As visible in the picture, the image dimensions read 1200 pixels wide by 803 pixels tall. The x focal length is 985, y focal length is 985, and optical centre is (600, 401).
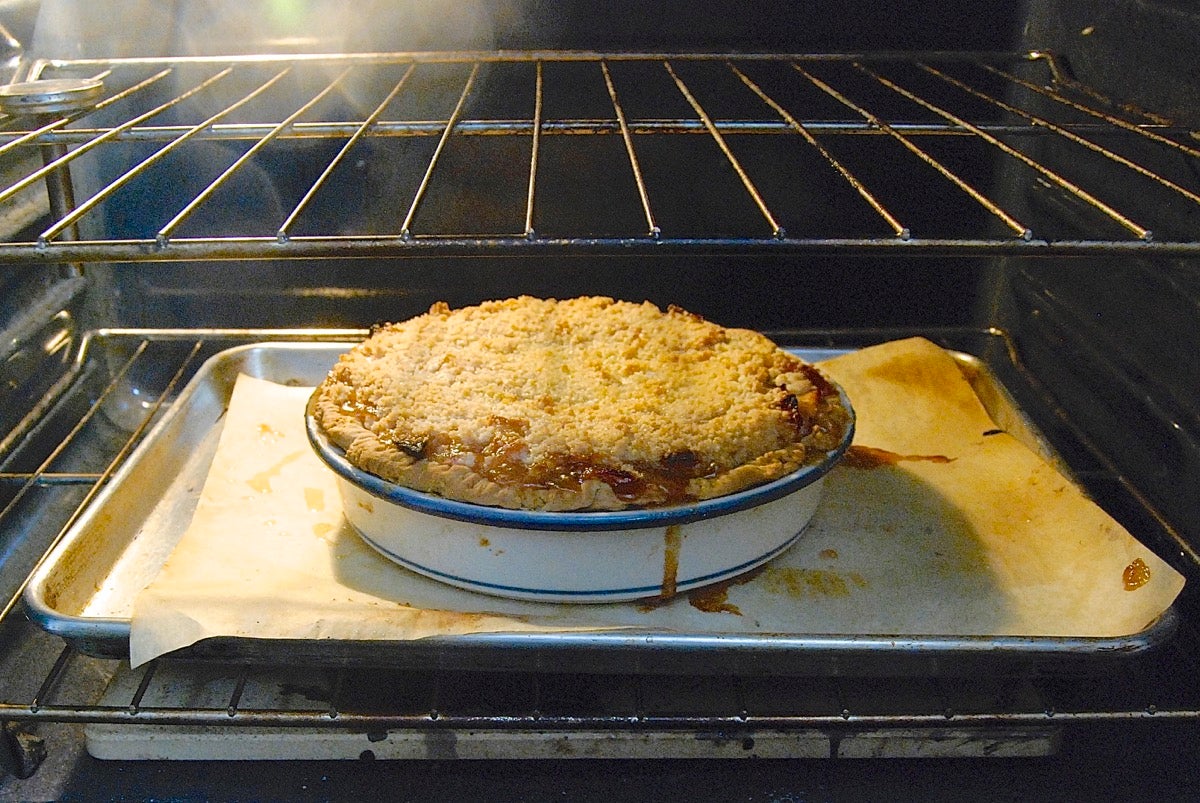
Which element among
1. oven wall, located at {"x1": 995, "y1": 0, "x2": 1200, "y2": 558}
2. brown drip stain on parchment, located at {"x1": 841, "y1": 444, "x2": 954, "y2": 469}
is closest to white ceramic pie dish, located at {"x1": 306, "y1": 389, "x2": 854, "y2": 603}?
brown drip stain on parchment, located at {"x1": 841, "y1": 444, "x2": 954, "y2": 469}

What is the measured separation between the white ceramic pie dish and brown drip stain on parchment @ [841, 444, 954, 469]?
263 mm

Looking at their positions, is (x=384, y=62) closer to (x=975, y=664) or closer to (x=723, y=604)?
(x=723, y=604)

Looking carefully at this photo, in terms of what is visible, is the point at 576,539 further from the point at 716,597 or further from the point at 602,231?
the point at 602,231

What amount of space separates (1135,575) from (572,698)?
646 mm

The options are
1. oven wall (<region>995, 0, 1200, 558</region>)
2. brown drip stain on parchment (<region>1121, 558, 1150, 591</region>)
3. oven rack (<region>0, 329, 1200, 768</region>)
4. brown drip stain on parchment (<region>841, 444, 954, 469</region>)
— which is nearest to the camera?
oven rack (<region>0, 329, 1200, 768</region>)

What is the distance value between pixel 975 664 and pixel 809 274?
0.86 meters

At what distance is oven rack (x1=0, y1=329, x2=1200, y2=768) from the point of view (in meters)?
0.99

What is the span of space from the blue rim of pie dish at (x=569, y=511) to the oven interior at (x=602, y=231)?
0.53ft

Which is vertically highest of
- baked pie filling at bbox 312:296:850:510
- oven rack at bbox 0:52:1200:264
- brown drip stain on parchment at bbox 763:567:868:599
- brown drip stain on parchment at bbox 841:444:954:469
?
oven rack at bbox 0:52:1200:264

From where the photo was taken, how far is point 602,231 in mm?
1690

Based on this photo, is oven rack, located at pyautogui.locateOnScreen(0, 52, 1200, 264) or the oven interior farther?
oven rack, located at pyautogui.locateOnScreen(0, 52, 1200, 264)

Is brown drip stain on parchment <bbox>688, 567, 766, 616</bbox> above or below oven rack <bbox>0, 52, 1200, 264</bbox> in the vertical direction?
below

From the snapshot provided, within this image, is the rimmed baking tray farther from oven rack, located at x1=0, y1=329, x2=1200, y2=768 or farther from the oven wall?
the oven wall

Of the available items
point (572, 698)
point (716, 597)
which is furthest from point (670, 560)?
point (572, 698)
